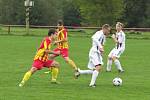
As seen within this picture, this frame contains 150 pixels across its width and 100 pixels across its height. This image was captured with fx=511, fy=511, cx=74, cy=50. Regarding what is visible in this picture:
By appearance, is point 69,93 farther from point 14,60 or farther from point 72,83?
point 14,60

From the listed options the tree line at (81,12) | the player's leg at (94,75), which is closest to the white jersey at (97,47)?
the player's leg at (94,75)

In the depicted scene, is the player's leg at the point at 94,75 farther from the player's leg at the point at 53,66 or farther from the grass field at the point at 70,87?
the player's leg at the point at 53,66

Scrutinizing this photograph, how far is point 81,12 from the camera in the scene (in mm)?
81938

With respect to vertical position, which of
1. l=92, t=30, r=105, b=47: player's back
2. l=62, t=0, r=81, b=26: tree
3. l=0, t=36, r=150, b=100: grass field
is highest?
l=92, t=30, r=105, b=47: player's back

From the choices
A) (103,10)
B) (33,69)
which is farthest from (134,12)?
A: (33,69)

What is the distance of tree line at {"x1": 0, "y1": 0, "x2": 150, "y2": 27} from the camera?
254 feet

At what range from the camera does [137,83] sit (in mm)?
16203

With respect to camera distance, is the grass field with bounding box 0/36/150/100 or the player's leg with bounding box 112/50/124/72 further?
the player's leg with bounding box 112/50/124/72

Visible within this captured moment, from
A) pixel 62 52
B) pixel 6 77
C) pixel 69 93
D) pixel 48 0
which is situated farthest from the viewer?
pixel 48 0

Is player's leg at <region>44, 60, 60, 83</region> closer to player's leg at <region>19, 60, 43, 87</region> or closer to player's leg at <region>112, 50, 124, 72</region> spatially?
player's leg at <region>19, 60, 43, 87</region>

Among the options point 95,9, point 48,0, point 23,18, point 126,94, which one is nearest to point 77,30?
point 95,9

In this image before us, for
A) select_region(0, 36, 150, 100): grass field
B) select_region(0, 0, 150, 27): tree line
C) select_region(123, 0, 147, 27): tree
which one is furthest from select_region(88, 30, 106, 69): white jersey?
select_region(123, 0, 147, 27): tree

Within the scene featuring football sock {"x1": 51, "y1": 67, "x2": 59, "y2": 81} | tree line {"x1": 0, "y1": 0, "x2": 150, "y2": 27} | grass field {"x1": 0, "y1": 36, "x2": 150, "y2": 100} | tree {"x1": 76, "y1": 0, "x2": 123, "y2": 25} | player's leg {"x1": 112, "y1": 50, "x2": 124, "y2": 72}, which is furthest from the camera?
tree line {"x1": 0, "y1": 0, "x2": 150, "y2": 27}

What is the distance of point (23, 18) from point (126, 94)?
80.0m
